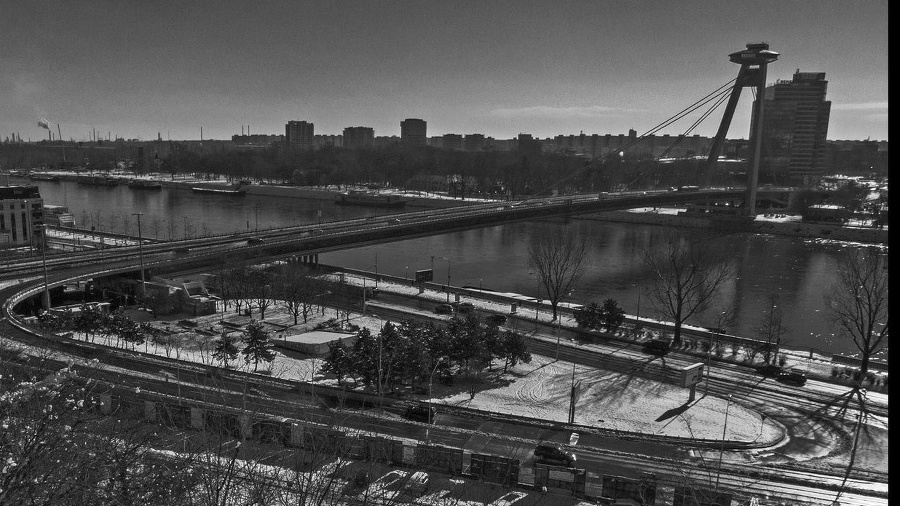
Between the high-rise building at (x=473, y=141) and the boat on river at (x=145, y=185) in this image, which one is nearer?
the boat on river at (x=145, y=185)

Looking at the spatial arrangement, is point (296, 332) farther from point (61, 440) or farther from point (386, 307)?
point (61, 440)

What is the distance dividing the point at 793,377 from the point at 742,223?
29.4 feet

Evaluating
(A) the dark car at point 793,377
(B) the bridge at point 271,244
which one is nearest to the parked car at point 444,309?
(B) the bridge at point 271,244

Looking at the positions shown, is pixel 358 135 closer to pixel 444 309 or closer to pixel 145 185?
pixel 145 185

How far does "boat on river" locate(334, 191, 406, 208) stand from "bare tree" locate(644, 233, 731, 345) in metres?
11.2

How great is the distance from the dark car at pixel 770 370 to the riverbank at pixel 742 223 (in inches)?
159

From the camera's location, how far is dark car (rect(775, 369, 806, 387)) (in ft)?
16.1

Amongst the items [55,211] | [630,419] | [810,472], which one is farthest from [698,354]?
[55,211]

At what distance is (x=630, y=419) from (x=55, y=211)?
14.8 m

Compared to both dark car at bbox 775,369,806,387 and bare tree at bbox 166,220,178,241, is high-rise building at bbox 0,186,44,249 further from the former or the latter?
dark car at bbox 775,369,806,387

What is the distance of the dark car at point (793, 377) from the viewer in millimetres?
4918

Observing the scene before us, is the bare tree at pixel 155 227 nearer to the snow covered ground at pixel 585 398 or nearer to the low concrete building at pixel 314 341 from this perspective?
the snow covered ground at pixel 585 398

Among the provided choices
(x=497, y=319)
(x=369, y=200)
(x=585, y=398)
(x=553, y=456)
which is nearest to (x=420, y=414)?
(x=553, y=456)

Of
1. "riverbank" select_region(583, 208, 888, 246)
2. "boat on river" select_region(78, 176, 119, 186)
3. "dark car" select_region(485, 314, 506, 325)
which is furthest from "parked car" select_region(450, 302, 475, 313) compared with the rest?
"boat on river" select_region(78, 176, 119, 186)
